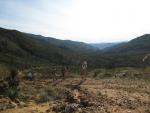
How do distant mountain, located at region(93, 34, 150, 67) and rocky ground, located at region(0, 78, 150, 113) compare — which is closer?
rocky ground, located at region(0, 78, 150, 113)

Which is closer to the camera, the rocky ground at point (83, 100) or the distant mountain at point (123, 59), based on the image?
the rocky ground at point (83, 100)

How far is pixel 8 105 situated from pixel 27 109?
181cm

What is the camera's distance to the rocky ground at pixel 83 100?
76.7 ft

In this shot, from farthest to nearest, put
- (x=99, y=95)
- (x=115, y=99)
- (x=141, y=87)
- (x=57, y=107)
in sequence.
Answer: (x=141, y=87), (x=99, y=95), (x=115, y=99), (x=57, y=107)

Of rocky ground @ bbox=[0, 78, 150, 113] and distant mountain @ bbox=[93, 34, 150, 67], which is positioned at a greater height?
distant mountain @ bbox=[93, 34, 150, 67]

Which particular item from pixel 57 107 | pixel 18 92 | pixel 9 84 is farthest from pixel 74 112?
pixel 9 84

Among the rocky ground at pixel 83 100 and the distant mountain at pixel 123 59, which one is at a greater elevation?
the distant mountain at pixel 123 59

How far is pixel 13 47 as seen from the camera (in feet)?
341

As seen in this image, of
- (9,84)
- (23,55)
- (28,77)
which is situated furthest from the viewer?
(23,55)

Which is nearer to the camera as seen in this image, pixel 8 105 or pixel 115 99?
pixel 8 105

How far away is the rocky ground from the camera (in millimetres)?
23391

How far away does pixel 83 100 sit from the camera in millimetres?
26094

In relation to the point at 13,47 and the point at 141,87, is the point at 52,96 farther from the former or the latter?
the point at 13,47

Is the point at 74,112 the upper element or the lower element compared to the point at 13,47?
lower
